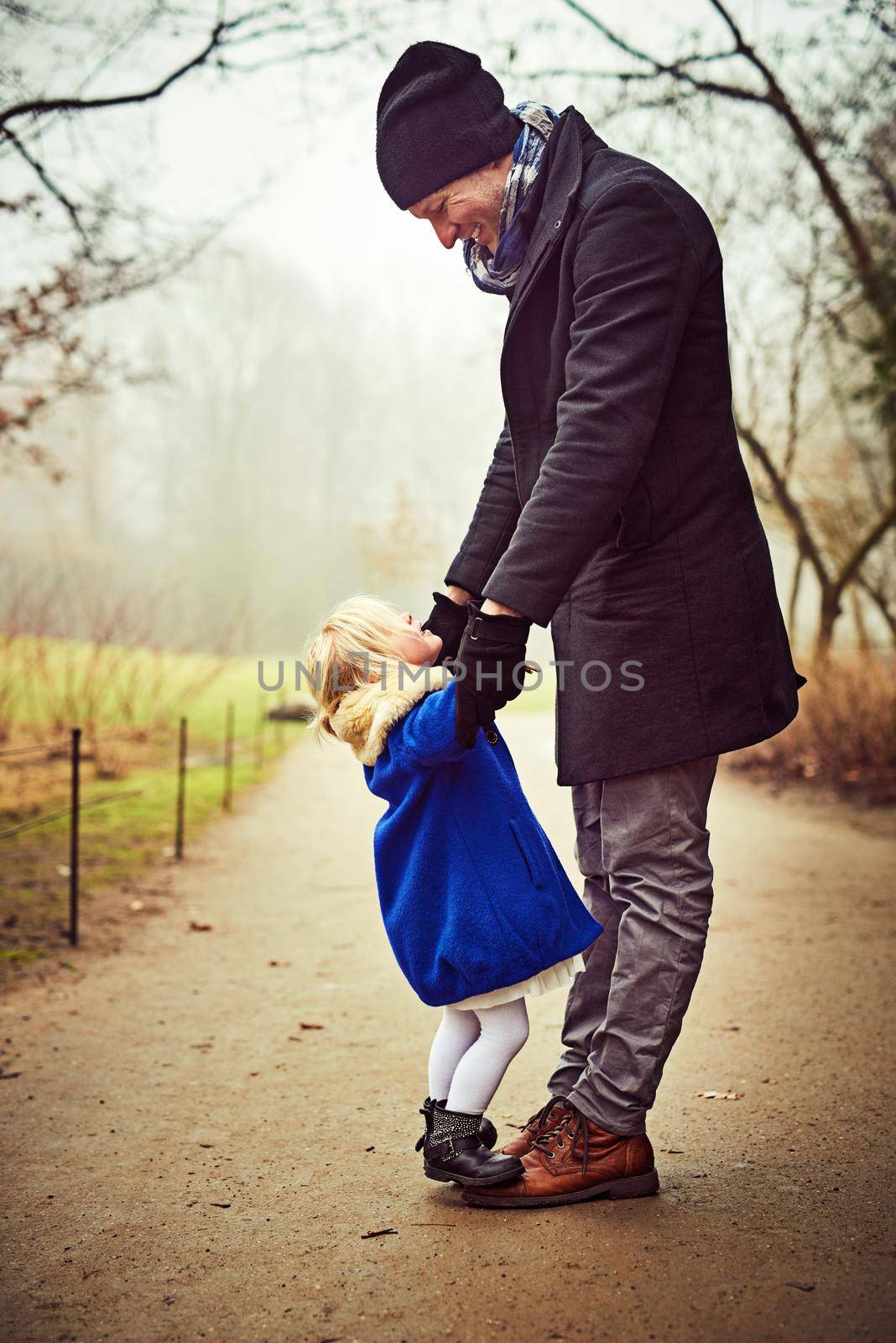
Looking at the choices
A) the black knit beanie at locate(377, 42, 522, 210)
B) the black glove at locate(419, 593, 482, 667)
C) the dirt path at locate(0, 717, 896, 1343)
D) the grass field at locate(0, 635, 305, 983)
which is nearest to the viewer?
the dirt path at locate(0, 717, 896, 1343)

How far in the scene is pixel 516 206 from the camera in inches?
91.6

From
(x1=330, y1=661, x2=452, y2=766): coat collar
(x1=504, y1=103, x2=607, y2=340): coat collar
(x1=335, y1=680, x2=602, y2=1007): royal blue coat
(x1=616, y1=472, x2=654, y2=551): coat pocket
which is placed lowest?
(x1=335, y1=680, x2=602, y2=1007): royal blue coat

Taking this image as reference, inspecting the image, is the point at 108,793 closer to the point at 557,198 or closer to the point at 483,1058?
the point at 483,1058

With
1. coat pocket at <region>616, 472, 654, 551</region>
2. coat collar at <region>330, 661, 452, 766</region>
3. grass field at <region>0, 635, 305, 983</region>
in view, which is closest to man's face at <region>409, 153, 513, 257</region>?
coat pocket at <region>616, 472, 654, 551</region>

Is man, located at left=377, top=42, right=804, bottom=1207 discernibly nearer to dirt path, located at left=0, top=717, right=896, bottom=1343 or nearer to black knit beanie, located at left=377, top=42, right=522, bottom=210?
black knit beanie, located at left=377, top=42, right=522, bottom=210

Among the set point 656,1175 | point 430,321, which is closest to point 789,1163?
point 656,1175

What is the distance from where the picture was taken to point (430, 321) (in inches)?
1596

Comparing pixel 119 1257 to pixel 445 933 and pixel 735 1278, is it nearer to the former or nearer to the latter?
pixel 445 933

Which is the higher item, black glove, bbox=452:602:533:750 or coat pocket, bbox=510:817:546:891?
black glove, bbox=452:602:533:750

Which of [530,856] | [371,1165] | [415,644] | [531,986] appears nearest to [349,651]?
[415,644]

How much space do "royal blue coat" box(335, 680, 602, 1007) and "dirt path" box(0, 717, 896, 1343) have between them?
49 centimetres

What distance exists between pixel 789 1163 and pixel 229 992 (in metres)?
2.32

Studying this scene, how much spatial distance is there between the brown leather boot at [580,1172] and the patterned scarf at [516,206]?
1691mm

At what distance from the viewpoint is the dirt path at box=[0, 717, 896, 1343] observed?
1.92 metres
